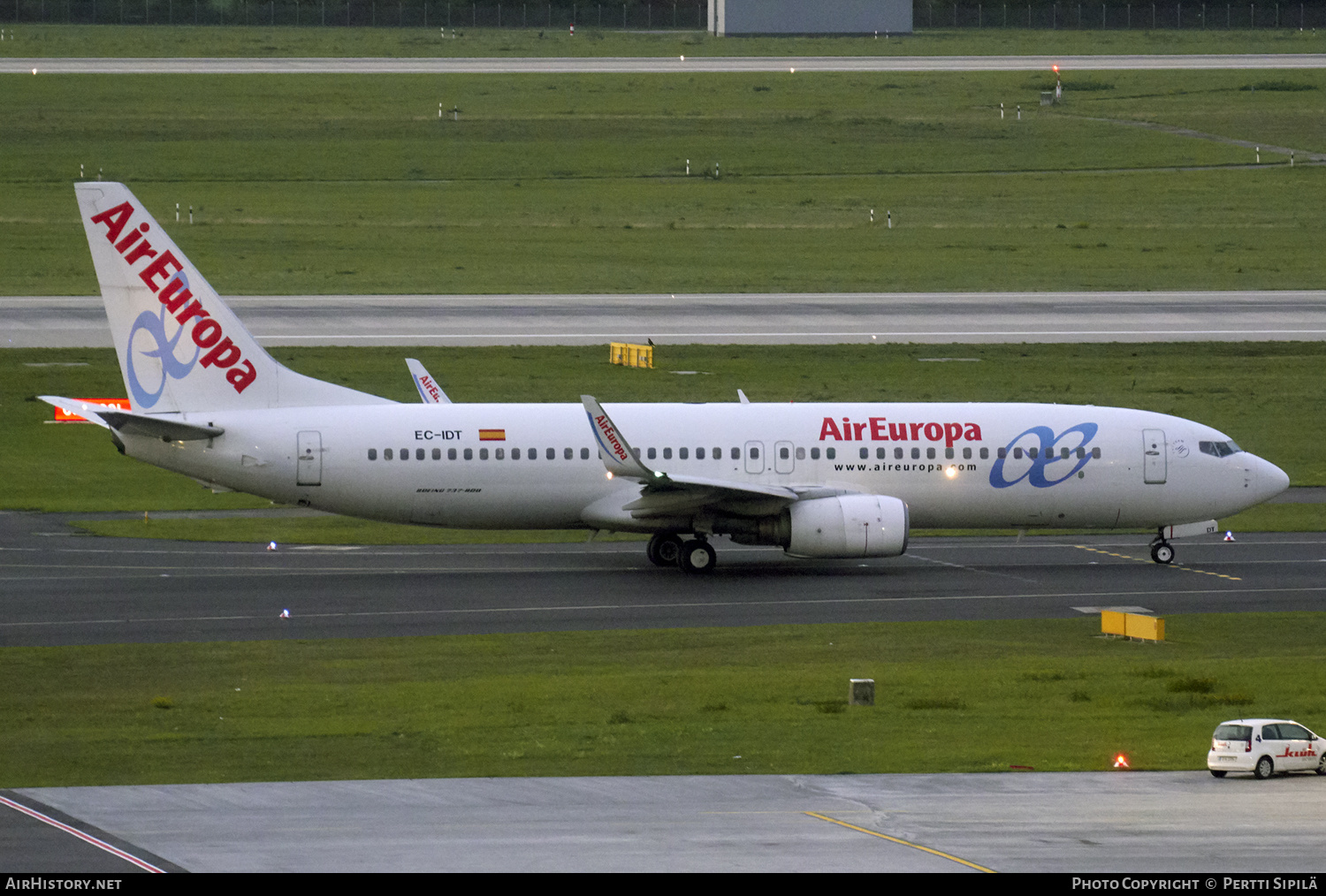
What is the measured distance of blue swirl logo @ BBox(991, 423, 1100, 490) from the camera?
45219 millimetres

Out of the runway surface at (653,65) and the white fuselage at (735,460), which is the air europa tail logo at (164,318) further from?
the runway surface at (653,65)

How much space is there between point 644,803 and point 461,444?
68.4 ft

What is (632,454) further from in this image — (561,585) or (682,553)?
(682,553)

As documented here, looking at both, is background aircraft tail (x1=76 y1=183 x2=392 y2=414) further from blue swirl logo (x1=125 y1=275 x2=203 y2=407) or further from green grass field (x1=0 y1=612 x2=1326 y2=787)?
green grass field (x1=0 y1=612 x2=1326 y2=787)

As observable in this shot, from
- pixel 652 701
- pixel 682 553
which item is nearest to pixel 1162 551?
pixel 682 553

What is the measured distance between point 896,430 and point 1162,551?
24.7ft

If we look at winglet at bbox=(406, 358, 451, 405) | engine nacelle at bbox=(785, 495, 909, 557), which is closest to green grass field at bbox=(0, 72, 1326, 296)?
winglet at bbox=(406, 358, 451, 405)

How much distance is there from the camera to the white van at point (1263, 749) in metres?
25.7

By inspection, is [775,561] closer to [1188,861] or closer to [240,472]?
[240,472]

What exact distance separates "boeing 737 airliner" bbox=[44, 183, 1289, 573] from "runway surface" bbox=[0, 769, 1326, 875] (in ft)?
58.2

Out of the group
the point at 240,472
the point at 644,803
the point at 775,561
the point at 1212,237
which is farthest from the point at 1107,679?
the point at 1212,237

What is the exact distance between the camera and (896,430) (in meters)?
45.4

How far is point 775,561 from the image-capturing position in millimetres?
47250

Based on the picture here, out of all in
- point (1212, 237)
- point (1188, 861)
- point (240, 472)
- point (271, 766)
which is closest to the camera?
point (1188, 861)
